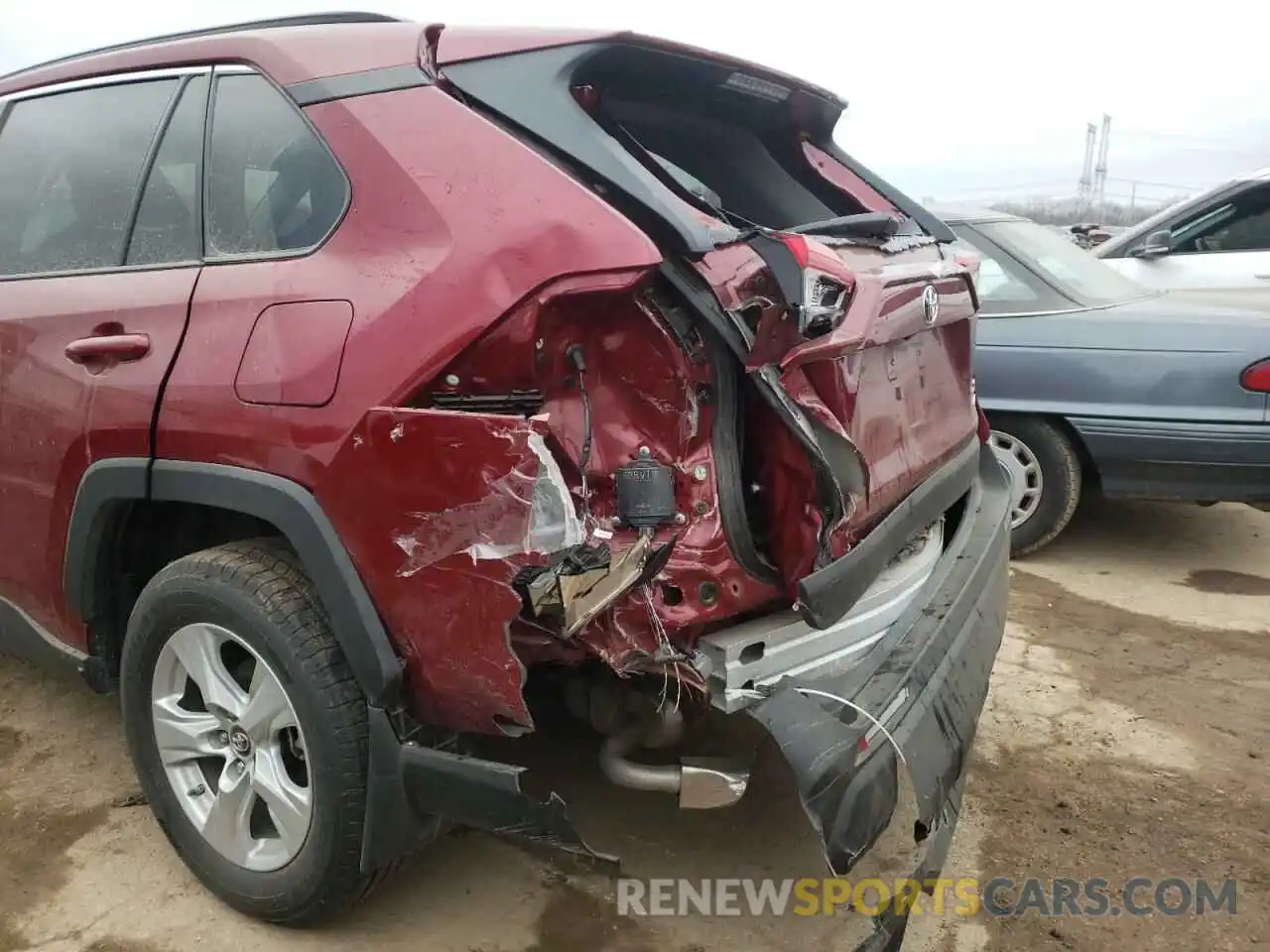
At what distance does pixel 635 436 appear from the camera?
2027 millimetres

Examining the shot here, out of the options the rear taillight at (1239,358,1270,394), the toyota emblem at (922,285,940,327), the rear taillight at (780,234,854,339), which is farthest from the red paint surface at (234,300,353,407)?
the rear taillight at (1239,358,1270,394)

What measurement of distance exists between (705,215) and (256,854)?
5.79 ft

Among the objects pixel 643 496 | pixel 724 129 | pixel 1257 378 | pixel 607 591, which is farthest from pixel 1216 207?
pixel 607 591

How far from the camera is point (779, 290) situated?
6.48 ft

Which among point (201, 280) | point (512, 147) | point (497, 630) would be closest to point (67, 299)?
point (201, 280)

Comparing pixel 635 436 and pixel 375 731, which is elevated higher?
pixel 635 436

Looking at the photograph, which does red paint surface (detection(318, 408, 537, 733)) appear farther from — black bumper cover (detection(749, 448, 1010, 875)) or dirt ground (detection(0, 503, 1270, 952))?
dirt ground (detection(0, 503, 1270, 952))

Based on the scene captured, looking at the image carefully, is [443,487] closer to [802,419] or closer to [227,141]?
[802,419]

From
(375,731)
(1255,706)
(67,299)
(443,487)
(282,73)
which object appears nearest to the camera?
(443,487)

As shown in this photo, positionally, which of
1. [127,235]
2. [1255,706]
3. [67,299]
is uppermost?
[127,235]

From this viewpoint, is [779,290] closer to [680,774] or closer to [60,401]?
[680,774]

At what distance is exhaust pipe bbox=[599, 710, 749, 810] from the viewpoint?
2.07 m

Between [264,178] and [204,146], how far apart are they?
27cm

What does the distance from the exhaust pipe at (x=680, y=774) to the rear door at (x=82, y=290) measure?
1.29 meters
